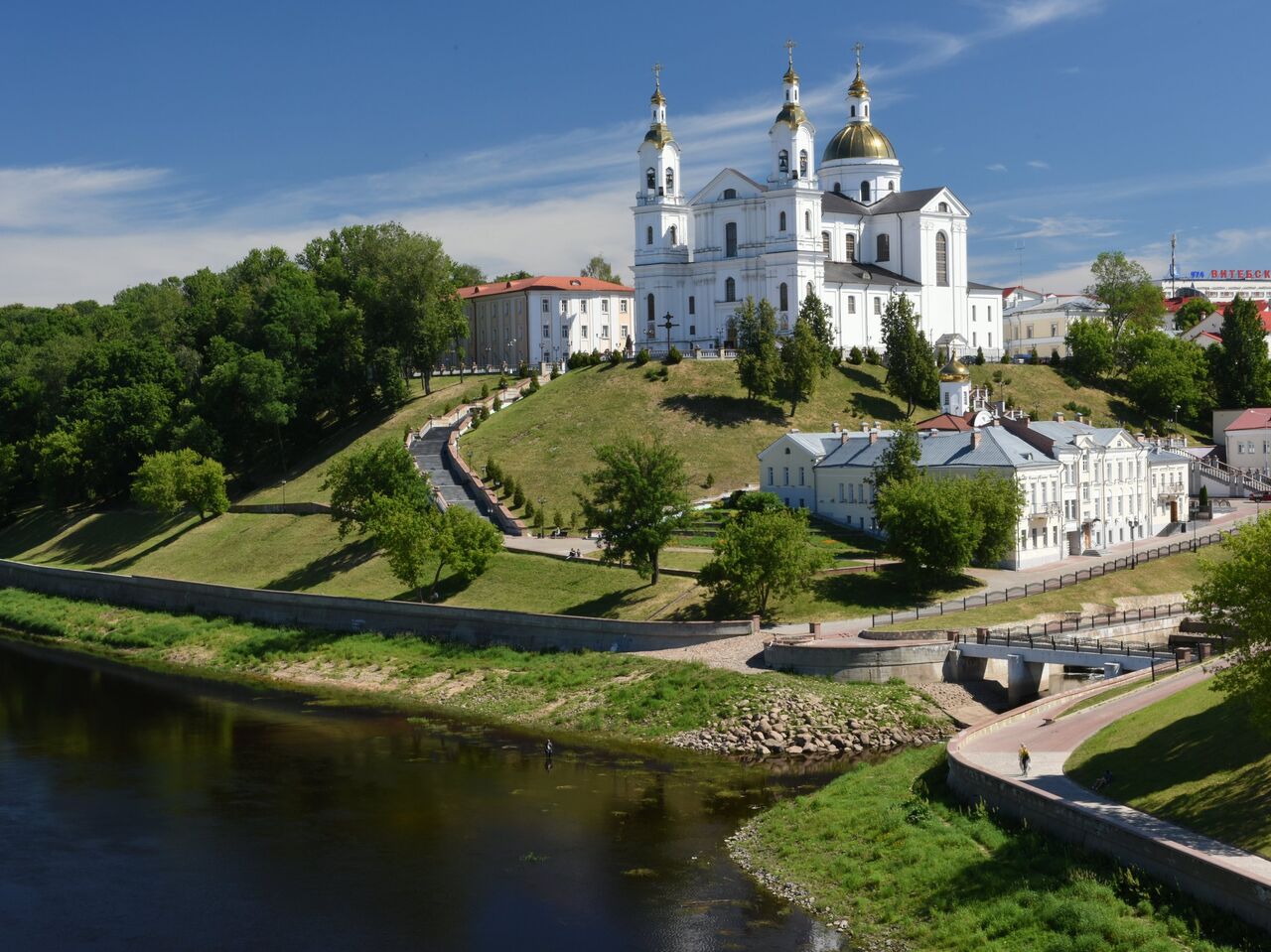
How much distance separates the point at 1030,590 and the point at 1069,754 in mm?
23893

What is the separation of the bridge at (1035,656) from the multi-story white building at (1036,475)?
1503 cm

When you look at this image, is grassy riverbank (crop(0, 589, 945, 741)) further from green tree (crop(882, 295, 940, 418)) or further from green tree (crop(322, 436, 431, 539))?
green tree (crop(882, 295, 940, 418))

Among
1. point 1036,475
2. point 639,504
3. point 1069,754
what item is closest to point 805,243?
point 1036,475

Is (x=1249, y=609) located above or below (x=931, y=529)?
above

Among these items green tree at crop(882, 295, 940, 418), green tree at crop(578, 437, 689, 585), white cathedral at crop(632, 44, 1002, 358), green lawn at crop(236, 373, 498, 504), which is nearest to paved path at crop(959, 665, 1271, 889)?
green tree at crop(578, 437, 689, 585)

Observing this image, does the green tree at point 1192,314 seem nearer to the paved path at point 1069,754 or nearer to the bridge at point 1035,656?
the bridge at point 1035,656

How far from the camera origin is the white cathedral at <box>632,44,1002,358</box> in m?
99.5

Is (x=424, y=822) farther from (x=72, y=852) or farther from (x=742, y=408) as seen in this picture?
(x=742, y=408)

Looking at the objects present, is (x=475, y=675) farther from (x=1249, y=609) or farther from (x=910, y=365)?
(x=910, y=365)

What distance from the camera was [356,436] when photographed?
94.6 metres

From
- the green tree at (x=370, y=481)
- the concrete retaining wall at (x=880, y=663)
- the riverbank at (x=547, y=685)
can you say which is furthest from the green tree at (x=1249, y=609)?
the green tree at (x=370, y=481)

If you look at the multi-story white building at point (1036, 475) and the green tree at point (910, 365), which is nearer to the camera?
the multi-story white building at point (1036, 475)

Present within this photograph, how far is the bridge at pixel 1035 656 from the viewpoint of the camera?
148ft

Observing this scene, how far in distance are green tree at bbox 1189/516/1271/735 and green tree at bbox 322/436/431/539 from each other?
46.6 metres
